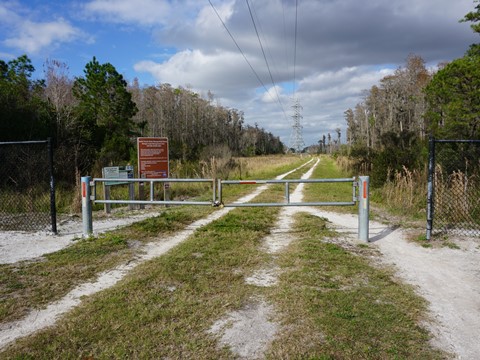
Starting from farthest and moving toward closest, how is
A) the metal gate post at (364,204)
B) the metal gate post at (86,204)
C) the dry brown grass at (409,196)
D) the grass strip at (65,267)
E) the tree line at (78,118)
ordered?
1. the tree line at (78,118)
2. the dry brown grass at (409,196)
3. the metal gate post at (86,204)
4. the metal gate post at (364,204)
5. the grass strip at (65,267)

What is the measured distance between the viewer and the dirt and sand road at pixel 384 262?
3627 millimetres

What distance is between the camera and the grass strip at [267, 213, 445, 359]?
3354 mm

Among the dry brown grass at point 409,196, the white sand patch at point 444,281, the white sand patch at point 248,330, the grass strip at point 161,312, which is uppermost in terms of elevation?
the dry brown grass at point 409,196

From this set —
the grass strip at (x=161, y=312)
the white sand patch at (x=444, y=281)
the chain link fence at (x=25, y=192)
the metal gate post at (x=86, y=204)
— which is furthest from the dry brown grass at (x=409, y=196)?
the chain link fence at (x=25, y=192)

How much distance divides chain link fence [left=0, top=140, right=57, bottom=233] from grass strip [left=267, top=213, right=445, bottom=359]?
5734mm

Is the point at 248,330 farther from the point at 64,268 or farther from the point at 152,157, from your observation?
the point at 152,157

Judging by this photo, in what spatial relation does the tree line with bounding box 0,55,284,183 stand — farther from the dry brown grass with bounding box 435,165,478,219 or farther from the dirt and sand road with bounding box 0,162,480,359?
the dry brown grass with bounding box 435,165,478,219

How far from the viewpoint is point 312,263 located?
19.3 feet

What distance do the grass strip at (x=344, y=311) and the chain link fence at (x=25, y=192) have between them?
226 inches

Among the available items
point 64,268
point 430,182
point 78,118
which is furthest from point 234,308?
point 78,118

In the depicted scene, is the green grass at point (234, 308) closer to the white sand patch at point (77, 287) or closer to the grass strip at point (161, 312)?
the grass strip at point (161, 312)

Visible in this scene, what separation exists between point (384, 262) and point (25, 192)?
11815 mm

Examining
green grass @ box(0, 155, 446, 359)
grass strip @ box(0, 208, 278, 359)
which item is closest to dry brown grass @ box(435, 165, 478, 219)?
green grass @ box(0, 155, 446, 359)

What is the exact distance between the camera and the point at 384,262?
621 cm
